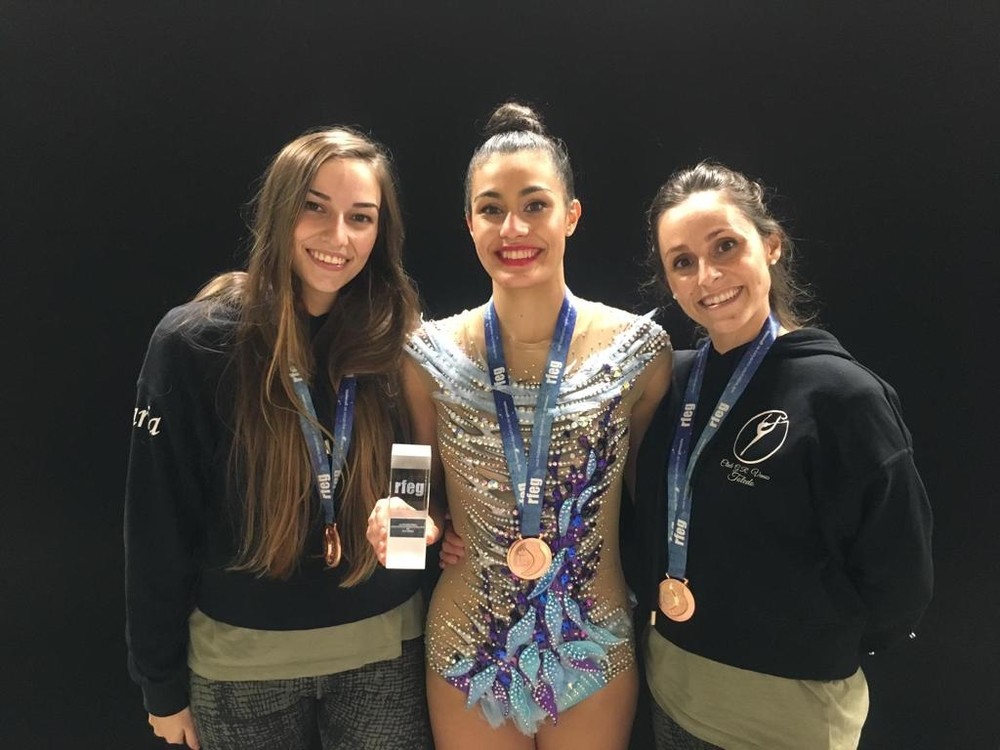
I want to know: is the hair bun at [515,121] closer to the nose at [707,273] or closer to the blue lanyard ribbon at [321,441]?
the nose at [707,273]

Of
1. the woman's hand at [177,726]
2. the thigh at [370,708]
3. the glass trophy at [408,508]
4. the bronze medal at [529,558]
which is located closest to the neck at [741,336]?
the bronze medal at [529,558]

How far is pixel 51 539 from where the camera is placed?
202 cm

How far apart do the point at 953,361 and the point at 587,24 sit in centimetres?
140

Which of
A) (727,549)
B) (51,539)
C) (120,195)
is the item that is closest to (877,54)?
(727,549)

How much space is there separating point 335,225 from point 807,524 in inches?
42.9

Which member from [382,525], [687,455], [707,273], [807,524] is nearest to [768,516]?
[807,524]

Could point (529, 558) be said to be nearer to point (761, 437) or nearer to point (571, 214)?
point (761, 437)

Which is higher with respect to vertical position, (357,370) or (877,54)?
(877,54)

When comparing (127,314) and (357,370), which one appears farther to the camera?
(127,314)

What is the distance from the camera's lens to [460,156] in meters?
1.95

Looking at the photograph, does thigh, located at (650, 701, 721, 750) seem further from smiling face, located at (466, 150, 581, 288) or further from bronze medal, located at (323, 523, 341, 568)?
smiling face, located at (466, 150, 581, 288)

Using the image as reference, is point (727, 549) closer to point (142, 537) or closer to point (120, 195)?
point (142, 537)

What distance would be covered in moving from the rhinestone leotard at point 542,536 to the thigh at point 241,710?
33 cm

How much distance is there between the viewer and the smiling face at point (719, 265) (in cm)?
139
